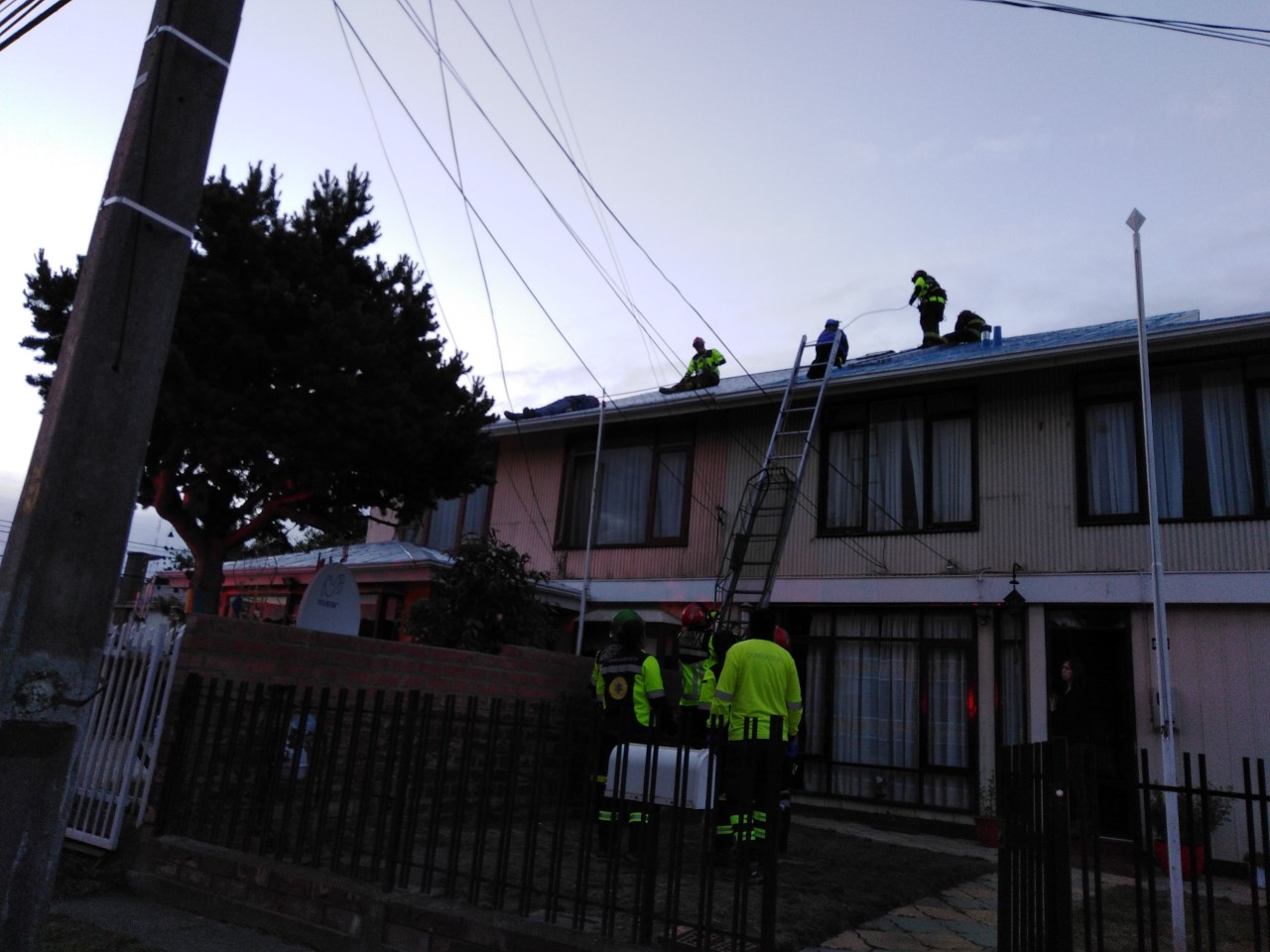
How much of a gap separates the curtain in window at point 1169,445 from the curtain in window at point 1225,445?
0.28 metres

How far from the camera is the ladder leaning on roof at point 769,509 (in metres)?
12.4

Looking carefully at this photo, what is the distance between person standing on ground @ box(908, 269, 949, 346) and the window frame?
448cm

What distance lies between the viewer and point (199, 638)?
6887 mm

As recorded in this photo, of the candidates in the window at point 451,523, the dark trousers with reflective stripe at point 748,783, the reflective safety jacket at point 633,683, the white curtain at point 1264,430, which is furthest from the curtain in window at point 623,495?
the dark trousers with reflective stripe at point 748,783

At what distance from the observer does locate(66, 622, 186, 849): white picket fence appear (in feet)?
22.2

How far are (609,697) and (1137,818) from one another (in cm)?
475

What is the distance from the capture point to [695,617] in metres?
11.9

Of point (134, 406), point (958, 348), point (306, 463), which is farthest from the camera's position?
point (958, 348)

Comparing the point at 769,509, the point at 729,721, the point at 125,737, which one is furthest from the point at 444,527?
the point at 729,721

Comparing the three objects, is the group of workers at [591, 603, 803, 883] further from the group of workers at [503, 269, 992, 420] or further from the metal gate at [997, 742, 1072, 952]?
the group of workers at [503, 269, 992, 420]

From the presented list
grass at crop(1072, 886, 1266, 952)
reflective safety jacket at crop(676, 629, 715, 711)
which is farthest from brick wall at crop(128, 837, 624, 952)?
grass at crop(1072, 886, 1266, 952)

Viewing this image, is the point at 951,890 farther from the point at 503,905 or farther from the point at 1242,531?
the point at 1242,531

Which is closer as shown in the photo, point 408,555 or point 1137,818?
point 1137,818

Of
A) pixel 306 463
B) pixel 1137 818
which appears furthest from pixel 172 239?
pixel 306 463
